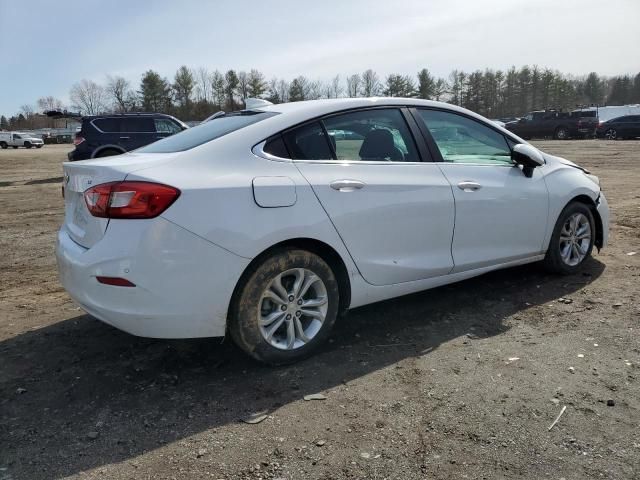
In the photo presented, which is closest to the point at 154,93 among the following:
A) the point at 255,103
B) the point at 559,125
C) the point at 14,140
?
the point at 14,140

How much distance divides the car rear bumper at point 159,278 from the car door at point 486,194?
5.98ft

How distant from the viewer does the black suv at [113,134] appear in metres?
14.1

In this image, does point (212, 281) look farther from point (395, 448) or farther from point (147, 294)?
point (395, 448)

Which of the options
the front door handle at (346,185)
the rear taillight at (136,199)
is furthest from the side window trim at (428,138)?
the rear taillight at (136,199)

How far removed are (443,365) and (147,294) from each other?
6.01ft

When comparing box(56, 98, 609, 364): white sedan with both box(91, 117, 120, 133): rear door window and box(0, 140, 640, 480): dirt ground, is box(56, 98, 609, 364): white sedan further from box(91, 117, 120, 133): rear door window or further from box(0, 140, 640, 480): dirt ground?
box(91, 117, 120, 133): rear door window

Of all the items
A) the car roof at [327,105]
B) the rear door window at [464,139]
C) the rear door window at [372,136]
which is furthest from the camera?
the rear door window at [464,139]

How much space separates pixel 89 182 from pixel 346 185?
155cm

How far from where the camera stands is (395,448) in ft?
8.42

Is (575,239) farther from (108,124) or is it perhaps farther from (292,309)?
(108,124)

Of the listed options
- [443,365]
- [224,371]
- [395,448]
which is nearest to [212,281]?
[224,371]

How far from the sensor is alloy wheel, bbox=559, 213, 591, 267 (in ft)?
16.3

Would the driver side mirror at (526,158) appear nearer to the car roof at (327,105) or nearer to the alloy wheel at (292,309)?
the car roof at (327,105)

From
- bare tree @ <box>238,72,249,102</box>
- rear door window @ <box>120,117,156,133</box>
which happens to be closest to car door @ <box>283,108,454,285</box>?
rear door window @ <box>120,117,156,133</box>
